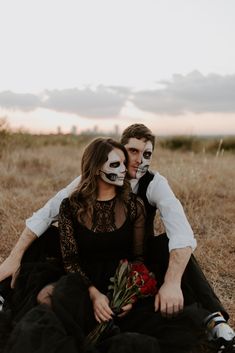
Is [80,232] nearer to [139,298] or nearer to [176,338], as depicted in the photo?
[139,298]

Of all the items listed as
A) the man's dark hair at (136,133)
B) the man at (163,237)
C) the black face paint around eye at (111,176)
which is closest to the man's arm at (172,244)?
the man at (163,237)

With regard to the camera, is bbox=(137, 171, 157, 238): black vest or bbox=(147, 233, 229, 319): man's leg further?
bbox=(137, 171, 157, 238): black vest

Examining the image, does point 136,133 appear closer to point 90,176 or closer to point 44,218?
point 90,176

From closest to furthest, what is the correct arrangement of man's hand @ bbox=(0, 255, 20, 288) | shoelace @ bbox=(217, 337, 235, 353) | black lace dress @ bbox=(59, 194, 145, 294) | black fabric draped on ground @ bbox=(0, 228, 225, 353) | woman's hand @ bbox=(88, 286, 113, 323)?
1. black fabric draped on ground @ bbox=(0, 228, 225, 353)
2. woman's hand @ bbox=(88, 286, 113, 323)
3. shoelace @ bbox=(217, 337, 235, 353)
4. black lace dress @ bbox=(59, 194, 145, 294)
5. man's hand @ bbox=(0, 255, 20, 288)

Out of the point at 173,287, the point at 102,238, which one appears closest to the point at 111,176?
the point at 102,238

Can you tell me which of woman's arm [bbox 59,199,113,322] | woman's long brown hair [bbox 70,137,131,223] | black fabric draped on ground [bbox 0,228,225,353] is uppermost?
woman's long brown hair [bbox 70,137,131,223]

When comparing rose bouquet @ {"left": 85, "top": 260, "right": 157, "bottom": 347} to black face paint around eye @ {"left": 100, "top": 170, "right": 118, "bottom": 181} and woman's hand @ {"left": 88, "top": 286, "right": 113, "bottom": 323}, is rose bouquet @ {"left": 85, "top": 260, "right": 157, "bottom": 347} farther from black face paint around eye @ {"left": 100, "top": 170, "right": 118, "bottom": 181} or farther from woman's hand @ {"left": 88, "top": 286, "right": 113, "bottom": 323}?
black face paint around eye @ {"left": 100, "top": 170, "right": 118, "bottom": 181}

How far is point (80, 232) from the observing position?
3104mm

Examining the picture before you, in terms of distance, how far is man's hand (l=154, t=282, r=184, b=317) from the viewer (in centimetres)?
287

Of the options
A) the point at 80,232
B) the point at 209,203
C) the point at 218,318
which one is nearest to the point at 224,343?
the point at 218,318

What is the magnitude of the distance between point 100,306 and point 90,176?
0.76 meters

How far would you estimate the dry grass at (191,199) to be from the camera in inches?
184

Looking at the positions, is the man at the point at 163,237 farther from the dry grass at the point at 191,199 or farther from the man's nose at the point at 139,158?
the dry grass at the point at 191,199

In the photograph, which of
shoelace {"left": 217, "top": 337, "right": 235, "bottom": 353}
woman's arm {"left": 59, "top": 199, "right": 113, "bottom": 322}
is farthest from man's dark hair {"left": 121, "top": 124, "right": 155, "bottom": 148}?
shoelace {"left": 217, "top": 337, "right": 235, "bottom": 353}
